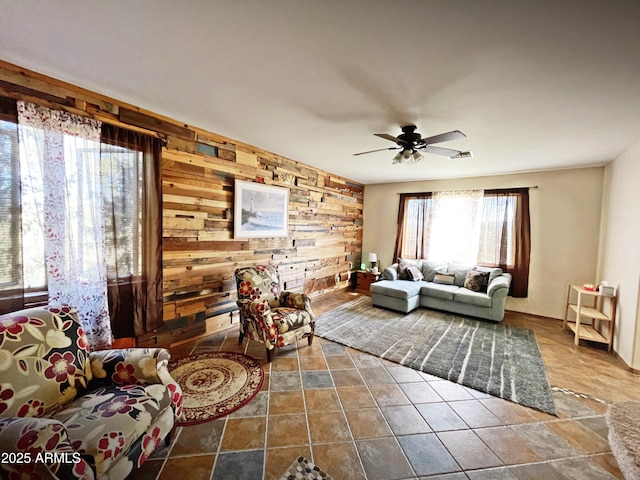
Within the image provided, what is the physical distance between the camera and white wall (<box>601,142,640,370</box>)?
2686mm

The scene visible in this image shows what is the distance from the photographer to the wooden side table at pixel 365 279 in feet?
18.1

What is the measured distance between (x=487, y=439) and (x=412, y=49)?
2.63 metres

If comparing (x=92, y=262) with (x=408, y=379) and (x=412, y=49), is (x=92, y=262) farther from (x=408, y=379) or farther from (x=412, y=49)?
(x=408, y=379)

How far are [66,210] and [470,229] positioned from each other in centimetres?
566

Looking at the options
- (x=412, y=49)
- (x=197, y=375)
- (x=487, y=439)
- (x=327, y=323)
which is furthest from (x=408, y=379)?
(x=412, y=49)

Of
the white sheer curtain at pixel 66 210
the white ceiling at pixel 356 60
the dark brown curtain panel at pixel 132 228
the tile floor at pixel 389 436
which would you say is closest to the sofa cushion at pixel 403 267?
the tile floor at pixel 389 436

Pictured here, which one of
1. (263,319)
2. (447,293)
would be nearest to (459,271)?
(447,293)

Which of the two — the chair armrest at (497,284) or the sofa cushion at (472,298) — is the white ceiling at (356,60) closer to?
the chair armrest at (497,284)

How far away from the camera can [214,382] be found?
2.31 metres

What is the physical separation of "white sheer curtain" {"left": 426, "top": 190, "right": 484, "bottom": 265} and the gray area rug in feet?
4.37

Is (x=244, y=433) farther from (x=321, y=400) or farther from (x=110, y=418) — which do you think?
(x=110, y=418)

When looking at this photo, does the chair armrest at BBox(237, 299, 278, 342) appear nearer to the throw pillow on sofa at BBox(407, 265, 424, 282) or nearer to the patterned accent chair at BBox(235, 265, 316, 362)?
the patterned accent chair at BBox(235, 265, 316, 362)

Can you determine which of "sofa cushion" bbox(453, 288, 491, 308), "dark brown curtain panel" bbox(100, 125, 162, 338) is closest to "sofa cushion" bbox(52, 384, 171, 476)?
"dark brown curtain panel" bbox(100, 125, 162, 338)

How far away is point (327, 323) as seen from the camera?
3.80 meters
